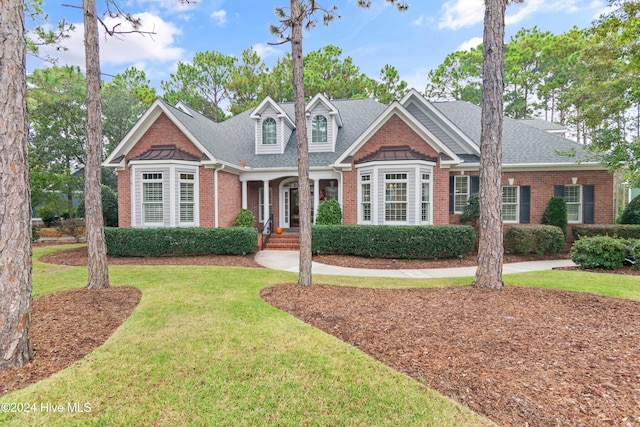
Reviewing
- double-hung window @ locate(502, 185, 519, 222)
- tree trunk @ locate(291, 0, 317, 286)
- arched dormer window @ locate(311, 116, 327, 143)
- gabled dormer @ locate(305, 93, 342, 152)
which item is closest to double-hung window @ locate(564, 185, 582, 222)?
double-hung window @ locate(502, 185, 519, 222)

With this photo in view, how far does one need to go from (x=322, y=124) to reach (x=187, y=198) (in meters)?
7.44

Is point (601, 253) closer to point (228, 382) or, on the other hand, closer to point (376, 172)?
point (376, 172)

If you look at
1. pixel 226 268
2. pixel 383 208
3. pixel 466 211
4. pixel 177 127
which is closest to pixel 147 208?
pixel 177 127

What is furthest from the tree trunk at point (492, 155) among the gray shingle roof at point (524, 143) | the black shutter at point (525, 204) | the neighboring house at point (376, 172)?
the black shutter at point (525, 204)

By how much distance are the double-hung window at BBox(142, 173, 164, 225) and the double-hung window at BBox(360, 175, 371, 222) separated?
8.06 meters

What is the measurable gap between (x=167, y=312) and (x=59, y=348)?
1488mm

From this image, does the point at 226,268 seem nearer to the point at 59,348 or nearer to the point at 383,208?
the point at 59,348

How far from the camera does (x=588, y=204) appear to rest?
43.5ft

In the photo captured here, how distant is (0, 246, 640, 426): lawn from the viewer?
2617mm

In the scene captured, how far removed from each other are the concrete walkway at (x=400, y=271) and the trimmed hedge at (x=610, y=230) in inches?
81.1

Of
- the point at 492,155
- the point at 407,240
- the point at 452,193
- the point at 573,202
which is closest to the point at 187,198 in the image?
the point at 407,240

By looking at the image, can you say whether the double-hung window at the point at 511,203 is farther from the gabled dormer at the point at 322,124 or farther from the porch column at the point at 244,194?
the porch column at the point at 244,194

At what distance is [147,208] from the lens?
12.4 m

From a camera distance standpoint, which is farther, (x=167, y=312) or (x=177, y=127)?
(x=177, y=127)
